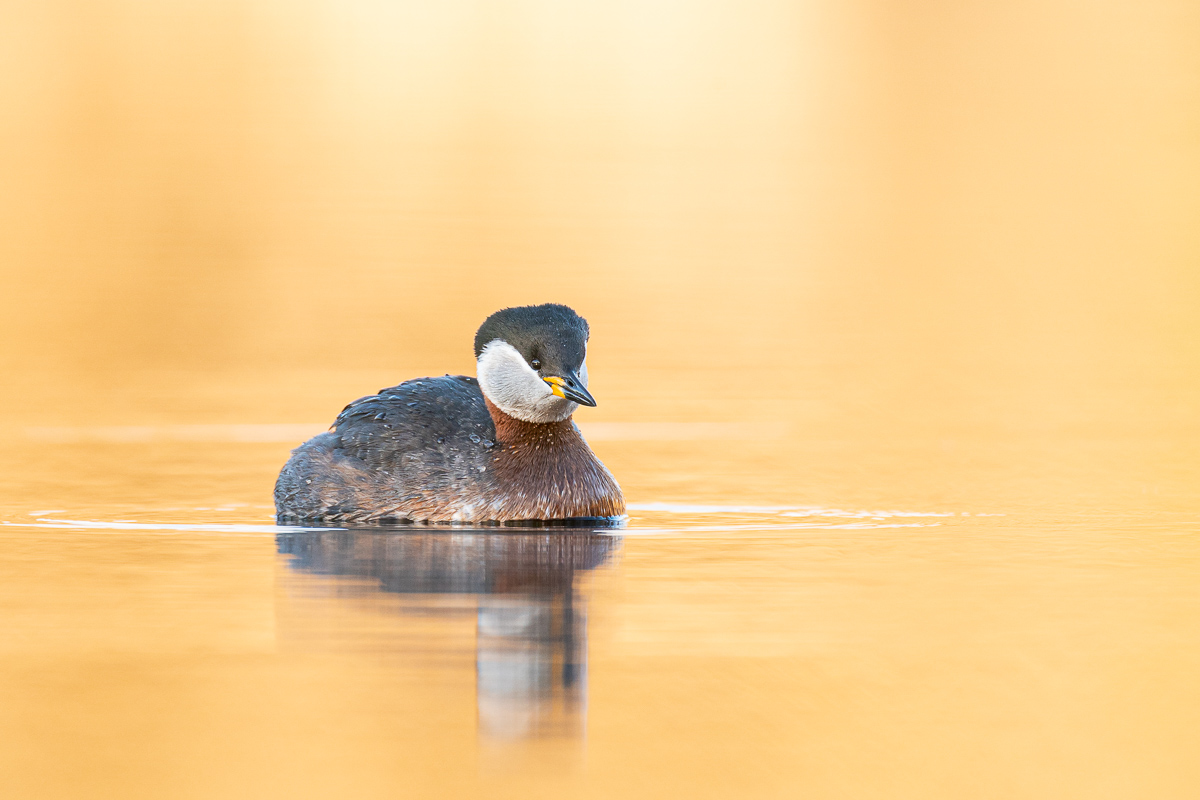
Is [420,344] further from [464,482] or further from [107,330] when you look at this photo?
[464,482]

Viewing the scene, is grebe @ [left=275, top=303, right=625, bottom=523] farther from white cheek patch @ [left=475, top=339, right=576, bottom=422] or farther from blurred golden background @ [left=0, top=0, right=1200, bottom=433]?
blurred golden background @ [left=0, top=0, right=1200, bottom=433]

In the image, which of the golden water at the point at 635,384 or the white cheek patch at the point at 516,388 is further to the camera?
the white cheek patch at the point at 516,388

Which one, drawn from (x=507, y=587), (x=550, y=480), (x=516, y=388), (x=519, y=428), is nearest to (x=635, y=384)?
(x=519, y=428)

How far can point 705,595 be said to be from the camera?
802 cm

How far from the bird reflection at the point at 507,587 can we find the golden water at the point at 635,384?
4 cm

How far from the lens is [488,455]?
1046cm

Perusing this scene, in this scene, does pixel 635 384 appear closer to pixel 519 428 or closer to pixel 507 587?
pixel 519 428

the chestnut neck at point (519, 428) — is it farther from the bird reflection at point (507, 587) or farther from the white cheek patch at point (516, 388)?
the bird reflection at point (507, 587)

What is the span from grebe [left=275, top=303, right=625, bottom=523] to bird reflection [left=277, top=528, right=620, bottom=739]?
11.9 inches

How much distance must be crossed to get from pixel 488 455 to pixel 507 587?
7.80 feet

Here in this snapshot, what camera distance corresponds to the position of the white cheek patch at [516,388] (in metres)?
10.4

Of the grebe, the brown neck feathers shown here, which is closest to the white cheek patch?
the grebe

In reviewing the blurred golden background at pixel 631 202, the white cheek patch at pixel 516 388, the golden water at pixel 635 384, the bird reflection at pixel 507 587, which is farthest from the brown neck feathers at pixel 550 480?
the blurred golden background at pixel 631 202

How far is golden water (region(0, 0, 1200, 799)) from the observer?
19.9ft
